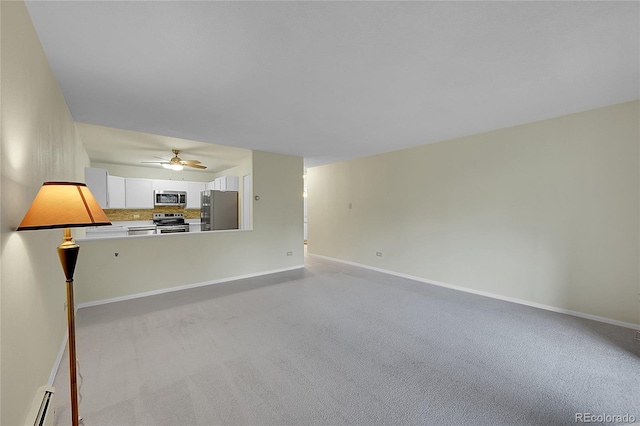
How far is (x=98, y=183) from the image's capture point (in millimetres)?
4535

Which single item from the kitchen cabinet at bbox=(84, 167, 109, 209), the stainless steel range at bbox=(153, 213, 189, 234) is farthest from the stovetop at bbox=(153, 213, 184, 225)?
the kitchen cabinet at bbox=(84, 167, 109, 209)

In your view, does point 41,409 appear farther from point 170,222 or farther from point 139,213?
point 139,213

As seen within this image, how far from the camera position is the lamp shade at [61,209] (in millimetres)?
1228

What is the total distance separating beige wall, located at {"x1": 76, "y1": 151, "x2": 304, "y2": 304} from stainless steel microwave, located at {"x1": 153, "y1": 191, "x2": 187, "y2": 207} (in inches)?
104

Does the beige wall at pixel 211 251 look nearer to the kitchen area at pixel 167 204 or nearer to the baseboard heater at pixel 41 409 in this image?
the kitchen area at pixel 167 204

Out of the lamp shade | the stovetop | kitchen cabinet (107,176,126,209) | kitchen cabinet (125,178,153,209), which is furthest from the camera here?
the stovetop

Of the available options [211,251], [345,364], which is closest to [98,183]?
[211,251]

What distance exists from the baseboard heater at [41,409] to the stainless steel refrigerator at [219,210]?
4079mm

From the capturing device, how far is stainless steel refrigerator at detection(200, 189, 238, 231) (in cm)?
549

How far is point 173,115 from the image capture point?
10.6 ft

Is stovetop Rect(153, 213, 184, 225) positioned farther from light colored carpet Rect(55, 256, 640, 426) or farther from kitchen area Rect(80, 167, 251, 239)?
light colored carpet Rect(55, 256, 640, 426)

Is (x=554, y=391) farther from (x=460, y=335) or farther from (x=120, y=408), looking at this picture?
(x=120, y=408)

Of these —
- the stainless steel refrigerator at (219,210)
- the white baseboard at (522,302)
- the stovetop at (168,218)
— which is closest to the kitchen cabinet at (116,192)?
the stovetop at (168,218)

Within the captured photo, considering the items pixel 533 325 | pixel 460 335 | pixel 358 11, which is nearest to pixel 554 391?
pixel 460 335
